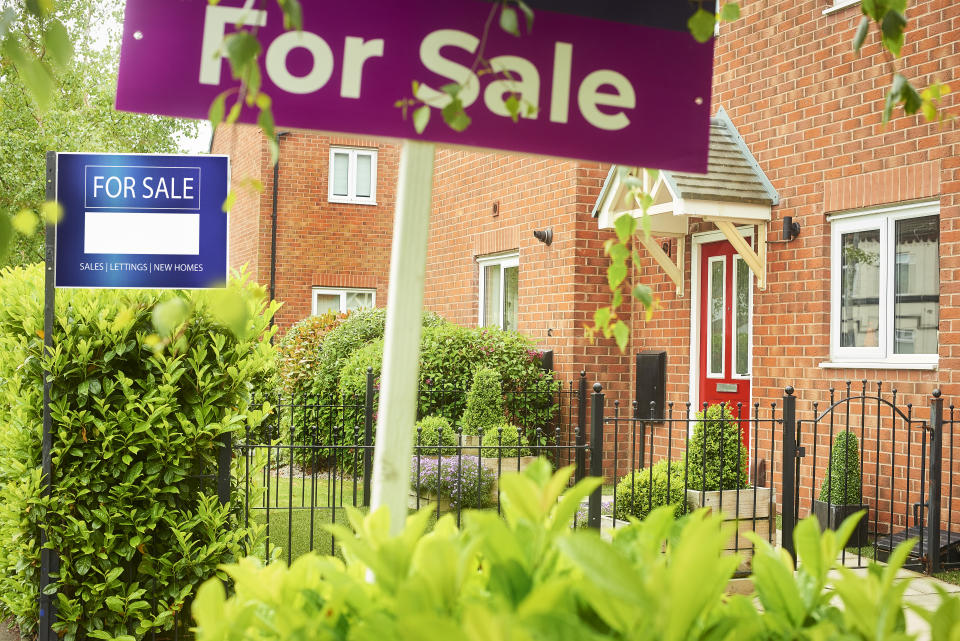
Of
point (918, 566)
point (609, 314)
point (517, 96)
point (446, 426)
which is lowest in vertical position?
point (918, 566)

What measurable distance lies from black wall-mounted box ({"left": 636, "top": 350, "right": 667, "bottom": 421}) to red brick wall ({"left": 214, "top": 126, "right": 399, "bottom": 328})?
9.02m

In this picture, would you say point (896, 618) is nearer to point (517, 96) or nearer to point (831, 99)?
point (517, 96)

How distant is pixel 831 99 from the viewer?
341 inches

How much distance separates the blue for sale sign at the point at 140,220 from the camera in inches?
165

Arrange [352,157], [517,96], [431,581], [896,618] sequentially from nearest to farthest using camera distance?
[431,581] → [896,618] → [517,96] → [352,157]

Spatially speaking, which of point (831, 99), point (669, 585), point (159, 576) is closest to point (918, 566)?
point (831, 99)

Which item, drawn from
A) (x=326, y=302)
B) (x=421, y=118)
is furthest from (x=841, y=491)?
(x=326, y=302)

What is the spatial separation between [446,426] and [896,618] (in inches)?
334

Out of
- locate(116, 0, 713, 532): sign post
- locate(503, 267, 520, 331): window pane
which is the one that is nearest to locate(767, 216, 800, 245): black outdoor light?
locate(503, 267, 520, 331): window pane

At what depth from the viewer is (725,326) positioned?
9.85 m

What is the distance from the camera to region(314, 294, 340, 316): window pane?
62.8ft

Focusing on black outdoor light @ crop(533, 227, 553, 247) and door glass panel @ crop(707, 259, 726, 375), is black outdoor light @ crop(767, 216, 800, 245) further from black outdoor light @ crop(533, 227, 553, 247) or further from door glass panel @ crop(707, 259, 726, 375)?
black outdoor light @ crop(533, 227, 553, 247)

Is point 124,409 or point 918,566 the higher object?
point 124,409

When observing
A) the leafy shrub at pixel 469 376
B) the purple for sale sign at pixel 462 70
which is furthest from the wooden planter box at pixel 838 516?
the purple for sale sign at pixel 462 70
